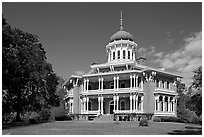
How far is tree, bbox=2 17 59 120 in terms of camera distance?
27.7 meters

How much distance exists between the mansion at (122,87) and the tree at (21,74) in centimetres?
935

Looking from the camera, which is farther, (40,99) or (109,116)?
(109,116)

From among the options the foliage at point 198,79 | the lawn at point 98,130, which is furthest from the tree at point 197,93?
the lawn at point 98,130

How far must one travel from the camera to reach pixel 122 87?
153 feet

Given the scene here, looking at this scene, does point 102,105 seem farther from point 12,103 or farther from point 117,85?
point 12,103

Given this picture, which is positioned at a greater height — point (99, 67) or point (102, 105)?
point (99, 67)

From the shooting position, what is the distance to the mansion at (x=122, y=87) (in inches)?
1699

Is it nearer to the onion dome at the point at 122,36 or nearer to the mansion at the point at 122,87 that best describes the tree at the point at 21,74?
the mansion at the point at 122,87

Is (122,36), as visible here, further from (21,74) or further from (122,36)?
(21,74)

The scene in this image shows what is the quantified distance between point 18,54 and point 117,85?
1925cm

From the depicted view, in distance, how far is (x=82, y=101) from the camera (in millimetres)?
48688

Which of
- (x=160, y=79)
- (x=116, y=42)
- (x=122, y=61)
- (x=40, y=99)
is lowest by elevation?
(x=40, y=99)

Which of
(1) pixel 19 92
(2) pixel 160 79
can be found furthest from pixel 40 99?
(2) pixel 160 79

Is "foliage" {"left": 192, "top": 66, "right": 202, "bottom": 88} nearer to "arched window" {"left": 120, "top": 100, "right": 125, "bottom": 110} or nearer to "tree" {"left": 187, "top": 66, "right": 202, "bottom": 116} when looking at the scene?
"tree" {"left": 187, "top": 66, "right": 202, "bottom": 116}
